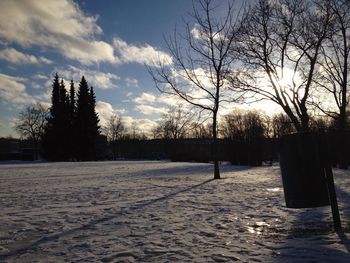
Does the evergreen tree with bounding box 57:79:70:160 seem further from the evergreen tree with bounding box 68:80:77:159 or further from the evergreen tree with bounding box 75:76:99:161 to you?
the evergreen tree with bounding box 75:76:99:161

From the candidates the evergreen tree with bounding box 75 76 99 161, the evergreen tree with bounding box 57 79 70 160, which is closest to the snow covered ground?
the evergreen tree with bounding box 57 79 70 160

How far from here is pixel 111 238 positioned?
6.15 m

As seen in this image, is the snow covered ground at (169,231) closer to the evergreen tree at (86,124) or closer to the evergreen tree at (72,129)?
the evergreen tree at (72,129)

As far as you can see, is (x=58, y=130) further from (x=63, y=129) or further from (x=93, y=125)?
(x=93, y=125)

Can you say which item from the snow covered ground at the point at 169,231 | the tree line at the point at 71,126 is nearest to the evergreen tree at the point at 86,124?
the tree line at the point at 71,126

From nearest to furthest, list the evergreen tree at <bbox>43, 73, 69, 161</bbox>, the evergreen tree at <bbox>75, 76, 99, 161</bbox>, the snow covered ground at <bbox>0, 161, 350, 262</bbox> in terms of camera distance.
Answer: the snow covered ground at <bbox>0, 161, 350, 262</bbox> → the evergreen tree at <bbox>43, 73, 69, 161</bbox> → the evergreen tree at <bbox>75, 76, 99, 161</bbox>

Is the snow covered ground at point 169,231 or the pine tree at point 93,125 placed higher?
the pine tree at point 93,125

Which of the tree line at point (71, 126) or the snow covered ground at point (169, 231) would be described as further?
the tree line at point (71, 126)

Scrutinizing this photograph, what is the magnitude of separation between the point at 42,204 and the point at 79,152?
59212 mm

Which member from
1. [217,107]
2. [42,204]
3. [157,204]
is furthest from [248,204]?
[217,107]

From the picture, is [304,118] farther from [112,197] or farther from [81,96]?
[81,96]

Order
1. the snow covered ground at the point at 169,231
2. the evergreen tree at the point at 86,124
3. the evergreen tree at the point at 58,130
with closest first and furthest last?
the snow covered ground at the point at 169,231, the evergreen tree at the point at 58,130, the evergreen tree at the point at 86,124

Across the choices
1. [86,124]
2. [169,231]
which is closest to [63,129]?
[86,124]

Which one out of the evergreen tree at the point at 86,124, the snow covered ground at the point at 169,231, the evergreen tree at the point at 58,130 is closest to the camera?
the snow covered ground at the point at 169,231
